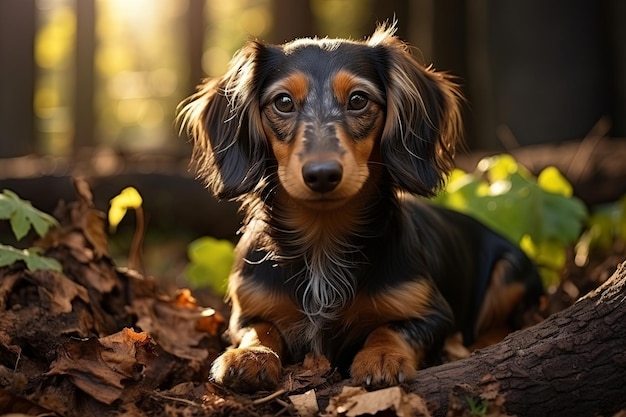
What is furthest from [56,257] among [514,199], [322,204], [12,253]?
[514,199]

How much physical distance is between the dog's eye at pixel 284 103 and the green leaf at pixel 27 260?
1.24 m

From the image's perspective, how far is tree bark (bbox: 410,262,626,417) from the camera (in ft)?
9.88

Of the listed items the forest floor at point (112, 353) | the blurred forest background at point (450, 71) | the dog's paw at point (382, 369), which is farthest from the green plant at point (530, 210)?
the dog's paw at point (382, 369)

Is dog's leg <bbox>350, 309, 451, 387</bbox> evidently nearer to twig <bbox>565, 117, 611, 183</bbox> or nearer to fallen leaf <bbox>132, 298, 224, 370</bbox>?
fallen leaf <bbox>132, 298, 224, 370</bbox>

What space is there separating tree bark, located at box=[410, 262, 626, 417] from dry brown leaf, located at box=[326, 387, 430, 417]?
0.33ft

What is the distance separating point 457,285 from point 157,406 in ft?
6.05

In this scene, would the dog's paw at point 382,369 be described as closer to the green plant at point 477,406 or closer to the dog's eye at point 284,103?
the green plant at point 477,406

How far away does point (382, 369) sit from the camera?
322cm

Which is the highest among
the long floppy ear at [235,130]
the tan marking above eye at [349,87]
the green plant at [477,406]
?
the tan marking above eye at [349,87]

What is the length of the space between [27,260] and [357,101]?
1603 mm

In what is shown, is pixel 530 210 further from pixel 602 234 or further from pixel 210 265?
pixel 210 265

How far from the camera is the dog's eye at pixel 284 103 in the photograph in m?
3.71

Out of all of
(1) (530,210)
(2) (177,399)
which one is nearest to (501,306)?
(1) (530,210)

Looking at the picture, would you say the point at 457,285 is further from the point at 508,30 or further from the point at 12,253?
the point at 508,30
